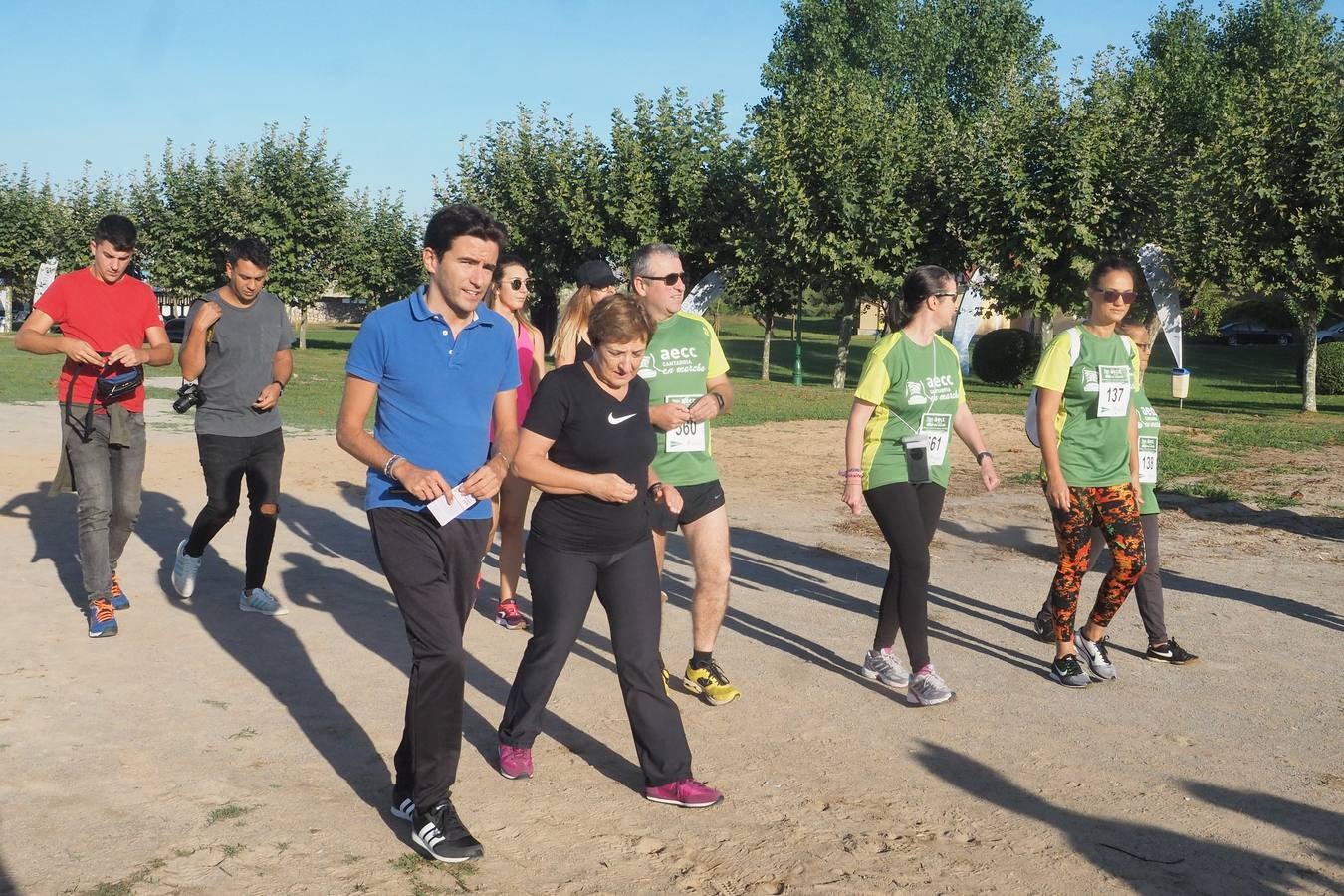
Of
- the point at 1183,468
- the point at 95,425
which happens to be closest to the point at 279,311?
the point at 95,425

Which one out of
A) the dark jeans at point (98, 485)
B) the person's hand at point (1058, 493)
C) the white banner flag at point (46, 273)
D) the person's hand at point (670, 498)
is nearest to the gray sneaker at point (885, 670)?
the person's hand at point (1058, 493)

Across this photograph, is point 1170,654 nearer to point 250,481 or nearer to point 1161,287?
point 250,481

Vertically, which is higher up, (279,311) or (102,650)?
(279,311)

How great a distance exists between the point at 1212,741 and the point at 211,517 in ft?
17.1

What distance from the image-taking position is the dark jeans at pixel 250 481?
6887 millimetres

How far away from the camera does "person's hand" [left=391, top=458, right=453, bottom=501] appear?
12.5ft

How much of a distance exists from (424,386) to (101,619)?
11.2ft

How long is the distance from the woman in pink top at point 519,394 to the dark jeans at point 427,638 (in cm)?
292

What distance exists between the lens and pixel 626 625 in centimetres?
440

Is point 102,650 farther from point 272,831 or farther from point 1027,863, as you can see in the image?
point 1027,863

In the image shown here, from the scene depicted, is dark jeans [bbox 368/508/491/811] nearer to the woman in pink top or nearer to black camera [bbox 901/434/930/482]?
black camera [bbox 901/434/930/482]

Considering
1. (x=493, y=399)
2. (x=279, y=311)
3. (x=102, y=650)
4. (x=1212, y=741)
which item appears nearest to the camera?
(x=493, y=399)

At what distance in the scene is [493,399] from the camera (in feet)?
14.0

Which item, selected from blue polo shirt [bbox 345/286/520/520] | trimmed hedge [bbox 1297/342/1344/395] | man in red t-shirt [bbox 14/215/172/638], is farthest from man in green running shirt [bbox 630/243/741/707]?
trimmed hedge [bbox 1297/342/1344/395]
